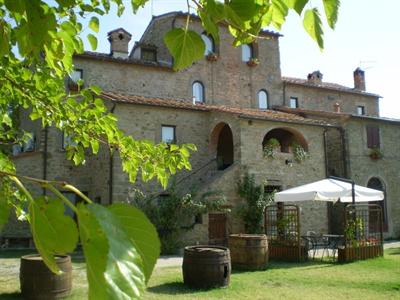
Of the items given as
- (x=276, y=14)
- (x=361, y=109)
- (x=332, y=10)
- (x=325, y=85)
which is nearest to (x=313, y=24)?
(x=332, y=10)

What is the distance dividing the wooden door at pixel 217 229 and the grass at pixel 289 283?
4791 millimetres

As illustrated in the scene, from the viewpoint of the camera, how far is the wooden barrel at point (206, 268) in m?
9.77

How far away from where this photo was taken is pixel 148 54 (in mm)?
22703

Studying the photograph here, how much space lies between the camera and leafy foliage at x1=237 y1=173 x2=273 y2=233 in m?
17.5

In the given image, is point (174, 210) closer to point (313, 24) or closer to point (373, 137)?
point (373, 137)

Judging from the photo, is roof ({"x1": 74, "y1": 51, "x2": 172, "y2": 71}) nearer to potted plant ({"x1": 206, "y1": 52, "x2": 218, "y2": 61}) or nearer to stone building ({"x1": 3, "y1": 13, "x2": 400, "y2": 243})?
stone building ({"x1": 3, "y1": 13, "x2": 400, "y2": 243})

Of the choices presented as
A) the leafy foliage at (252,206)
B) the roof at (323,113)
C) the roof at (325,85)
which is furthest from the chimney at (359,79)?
the leafy foliage at (252,206)

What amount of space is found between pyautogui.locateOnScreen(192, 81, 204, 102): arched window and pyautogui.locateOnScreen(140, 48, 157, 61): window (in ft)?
8.14

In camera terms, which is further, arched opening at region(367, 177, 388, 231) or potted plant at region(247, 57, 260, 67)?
potted plant at region(247, 57, 260, 67)

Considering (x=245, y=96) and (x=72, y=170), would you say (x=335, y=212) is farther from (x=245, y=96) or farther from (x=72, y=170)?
(x=72, y=170)

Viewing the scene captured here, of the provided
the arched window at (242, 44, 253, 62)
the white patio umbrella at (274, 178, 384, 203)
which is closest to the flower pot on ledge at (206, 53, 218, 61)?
the arched window at (242, 44, 253, 62)

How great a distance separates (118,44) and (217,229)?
35.0 ft

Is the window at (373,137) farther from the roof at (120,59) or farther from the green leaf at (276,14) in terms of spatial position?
the green leaf at (276,14)

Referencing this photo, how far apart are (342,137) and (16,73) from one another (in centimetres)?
1991
